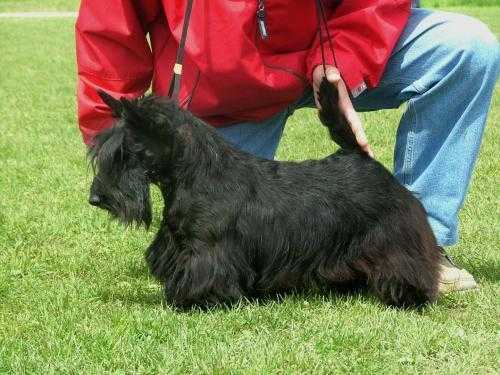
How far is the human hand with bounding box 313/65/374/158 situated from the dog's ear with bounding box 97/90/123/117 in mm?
887

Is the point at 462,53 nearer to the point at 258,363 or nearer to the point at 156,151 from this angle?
the point at 156,151

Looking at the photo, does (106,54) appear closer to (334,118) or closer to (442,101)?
(334,118)

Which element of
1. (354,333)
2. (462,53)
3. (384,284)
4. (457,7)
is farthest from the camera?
(457,7)

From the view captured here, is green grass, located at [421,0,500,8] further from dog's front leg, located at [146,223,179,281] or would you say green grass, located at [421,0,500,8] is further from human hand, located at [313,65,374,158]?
dog's front leg, located at [146,223,179,281]

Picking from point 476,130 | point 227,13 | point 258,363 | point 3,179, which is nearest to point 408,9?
point 476,130

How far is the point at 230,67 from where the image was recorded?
3.50m

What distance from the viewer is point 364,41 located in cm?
365

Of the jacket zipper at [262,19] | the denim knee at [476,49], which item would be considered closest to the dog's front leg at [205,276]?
the jacket zipper at [262,19]

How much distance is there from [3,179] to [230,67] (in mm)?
2695

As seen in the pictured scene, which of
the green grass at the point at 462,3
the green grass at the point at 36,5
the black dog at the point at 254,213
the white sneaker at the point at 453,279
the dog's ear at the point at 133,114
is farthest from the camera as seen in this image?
the green grass at the point at 36,5

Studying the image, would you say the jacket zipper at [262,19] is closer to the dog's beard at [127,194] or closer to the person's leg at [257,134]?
the person's leg at [257,134]

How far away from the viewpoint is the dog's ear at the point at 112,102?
2947 mm

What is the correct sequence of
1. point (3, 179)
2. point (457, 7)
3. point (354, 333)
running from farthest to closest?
1. point (457, 7)
2. point (3, 179)
3. point (354, 333)

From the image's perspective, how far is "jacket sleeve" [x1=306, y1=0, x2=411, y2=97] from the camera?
3623mm
